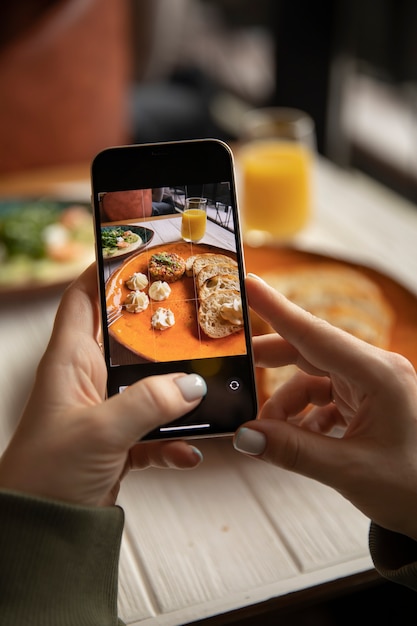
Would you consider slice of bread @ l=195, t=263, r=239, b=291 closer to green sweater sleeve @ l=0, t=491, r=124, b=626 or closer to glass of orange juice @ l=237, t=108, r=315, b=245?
green sweater sleeve @ l=0, t=491, r=124, b=626

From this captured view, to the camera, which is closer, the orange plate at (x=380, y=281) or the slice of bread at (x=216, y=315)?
the slice of bread at (x=216, y=315)

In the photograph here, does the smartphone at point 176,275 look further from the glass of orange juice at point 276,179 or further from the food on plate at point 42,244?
the glass of orange juice at point 276,179

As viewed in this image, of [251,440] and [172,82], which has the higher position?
[251,440]

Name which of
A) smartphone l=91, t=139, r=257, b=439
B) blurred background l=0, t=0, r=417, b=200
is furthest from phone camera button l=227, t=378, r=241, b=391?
blurred background l=0, t=0, r=417, b=200

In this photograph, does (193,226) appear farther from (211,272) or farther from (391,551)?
(391,551)

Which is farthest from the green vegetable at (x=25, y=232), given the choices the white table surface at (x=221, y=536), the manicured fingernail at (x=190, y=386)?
the manicured fingernail at (x=190, y=386)

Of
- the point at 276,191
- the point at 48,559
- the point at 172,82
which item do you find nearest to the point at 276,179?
the point at 276,191

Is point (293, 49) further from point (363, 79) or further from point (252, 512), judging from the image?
point (252, 512)
